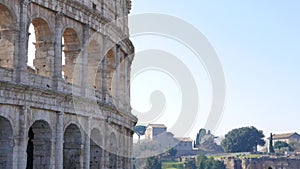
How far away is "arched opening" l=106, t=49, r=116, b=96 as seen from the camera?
84.3ft

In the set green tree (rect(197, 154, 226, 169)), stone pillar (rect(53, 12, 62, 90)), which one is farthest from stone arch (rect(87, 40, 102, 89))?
green tree (rect(197, 154, 226, 169))

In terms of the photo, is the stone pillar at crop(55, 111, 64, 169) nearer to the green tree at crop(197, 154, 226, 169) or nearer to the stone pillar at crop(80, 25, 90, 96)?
the stone pillar at crop(80, 25, 90, 96)

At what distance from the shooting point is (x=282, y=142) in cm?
12712

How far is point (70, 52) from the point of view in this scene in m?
22.6

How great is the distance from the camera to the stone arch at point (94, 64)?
78.4 feet

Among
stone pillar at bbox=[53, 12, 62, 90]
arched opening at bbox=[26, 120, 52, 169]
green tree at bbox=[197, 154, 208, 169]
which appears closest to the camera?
arched opening at bbox=[26, 120, 52, 169]

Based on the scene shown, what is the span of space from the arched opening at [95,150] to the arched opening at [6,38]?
18.5ft

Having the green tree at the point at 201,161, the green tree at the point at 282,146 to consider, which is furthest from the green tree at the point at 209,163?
the green tree at the point at 282,146

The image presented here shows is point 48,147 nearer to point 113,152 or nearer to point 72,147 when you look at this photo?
point 72,147

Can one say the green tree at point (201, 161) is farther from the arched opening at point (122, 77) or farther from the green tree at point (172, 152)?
the arched opening at point (122, 77)

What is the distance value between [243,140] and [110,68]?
306 ft

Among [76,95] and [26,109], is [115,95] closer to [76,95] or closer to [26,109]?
[76,95]

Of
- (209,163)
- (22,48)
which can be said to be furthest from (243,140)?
(22,48)

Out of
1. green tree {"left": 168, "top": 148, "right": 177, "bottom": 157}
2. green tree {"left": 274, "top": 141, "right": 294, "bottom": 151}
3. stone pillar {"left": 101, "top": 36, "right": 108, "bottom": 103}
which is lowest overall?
green tree {"left": 168, "top": 148, "right": 177, "bottom": 157}
